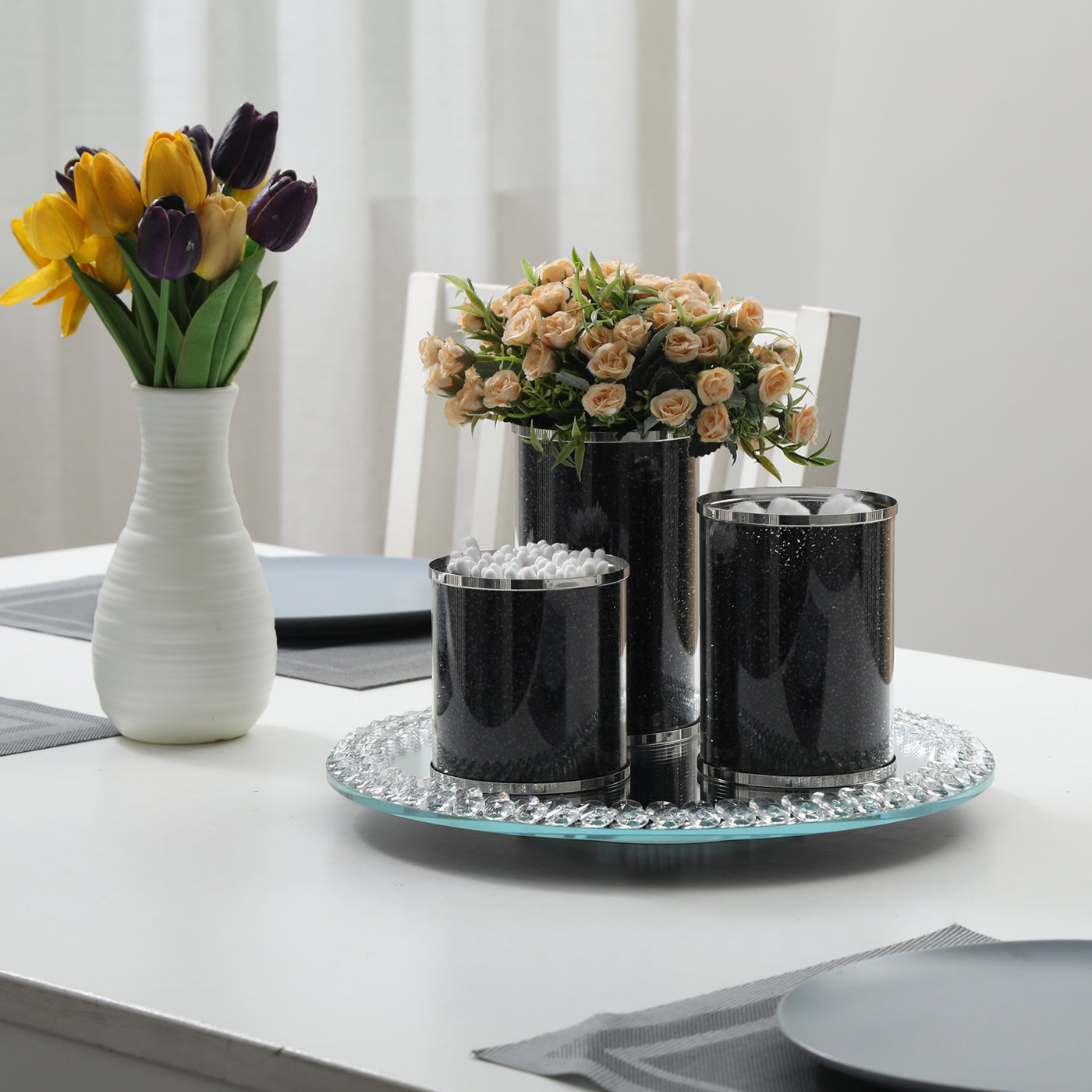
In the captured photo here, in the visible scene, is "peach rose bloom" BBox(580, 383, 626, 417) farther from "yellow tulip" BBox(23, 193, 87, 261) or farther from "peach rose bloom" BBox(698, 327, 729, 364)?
"yellow tulip" BBox(23, 193, 87, 261)

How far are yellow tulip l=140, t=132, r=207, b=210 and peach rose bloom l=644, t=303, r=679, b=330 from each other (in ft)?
0.79

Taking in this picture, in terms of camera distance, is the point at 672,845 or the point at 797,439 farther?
the point at 797,439

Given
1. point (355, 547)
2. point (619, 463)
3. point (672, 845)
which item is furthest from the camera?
point (355, 547)

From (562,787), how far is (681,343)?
0.22 meters

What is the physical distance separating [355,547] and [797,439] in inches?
63.2

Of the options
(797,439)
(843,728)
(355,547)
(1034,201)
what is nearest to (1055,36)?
(1034,201)

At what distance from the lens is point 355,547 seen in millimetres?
2316

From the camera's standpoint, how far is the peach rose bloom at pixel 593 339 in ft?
2.35

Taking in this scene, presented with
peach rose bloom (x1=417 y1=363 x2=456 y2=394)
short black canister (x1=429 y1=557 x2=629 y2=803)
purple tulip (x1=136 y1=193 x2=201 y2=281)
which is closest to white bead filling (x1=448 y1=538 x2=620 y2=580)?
short black canister (x1=429 y1=557 x2=629 y2=803)

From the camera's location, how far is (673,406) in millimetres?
721

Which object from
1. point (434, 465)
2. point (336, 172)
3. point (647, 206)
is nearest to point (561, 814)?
point (434, 465)

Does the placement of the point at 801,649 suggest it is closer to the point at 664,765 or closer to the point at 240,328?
the point at 664,765

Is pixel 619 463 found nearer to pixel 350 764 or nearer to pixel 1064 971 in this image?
pixel 350 764

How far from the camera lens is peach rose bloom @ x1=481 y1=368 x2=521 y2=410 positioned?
730mm
